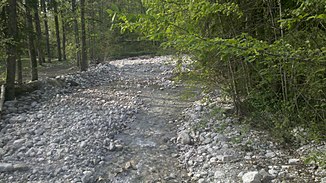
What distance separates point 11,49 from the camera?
8352mm

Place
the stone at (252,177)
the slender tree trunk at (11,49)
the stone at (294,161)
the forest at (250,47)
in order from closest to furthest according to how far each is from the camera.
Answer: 1. the forest at (250,47)
2. the stone at (252,177)
3. the stone at (294,161)
4. the slender tree trunk at (11,49)

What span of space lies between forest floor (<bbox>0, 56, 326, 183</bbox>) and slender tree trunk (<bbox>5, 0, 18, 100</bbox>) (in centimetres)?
44

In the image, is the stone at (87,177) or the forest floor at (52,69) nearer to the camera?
the stone at (87,177)

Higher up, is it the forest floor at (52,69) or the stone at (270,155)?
the forest floor at (52,69)

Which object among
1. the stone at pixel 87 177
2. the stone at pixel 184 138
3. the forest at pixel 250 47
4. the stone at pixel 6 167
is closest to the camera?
the forest at pixel 250 47

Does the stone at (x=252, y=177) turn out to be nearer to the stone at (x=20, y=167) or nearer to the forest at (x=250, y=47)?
the forest at (x=250, y=47)

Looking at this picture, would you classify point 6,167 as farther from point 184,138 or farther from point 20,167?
point 184,138

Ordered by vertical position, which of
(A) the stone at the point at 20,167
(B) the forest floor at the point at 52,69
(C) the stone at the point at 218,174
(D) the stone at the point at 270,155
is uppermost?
(B) the forest floor at the point at 52,69

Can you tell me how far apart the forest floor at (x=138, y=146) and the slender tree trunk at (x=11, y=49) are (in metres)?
0.44

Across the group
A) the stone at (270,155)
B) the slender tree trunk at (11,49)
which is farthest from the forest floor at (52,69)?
the stone at (270,155)

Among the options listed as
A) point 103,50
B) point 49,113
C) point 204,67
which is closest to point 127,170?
point 204,67

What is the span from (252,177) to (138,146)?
8.71 ft

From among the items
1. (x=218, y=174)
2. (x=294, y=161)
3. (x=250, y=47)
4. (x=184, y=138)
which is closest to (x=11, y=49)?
(x=184, y=138)

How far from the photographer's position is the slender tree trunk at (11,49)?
8.19 meters
